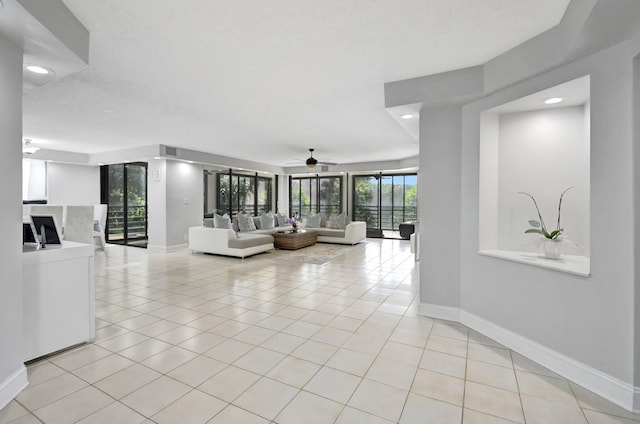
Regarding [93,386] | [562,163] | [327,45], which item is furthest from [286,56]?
[93,386]

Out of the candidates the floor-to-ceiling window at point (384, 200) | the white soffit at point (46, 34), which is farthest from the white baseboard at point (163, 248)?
the floor-to-ceiling window at point (384, 200)

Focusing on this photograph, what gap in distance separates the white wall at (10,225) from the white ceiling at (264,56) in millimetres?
636

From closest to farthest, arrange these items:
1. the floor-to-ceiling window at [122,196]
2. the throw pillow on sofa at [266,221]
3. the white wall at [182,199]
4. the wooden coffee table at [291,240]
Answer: the white wall at [182,199] → the wooden coffee table at [291,240] → the throw pillow on sofa at [266,221] → the floor-to-ceiling window at [122,196]

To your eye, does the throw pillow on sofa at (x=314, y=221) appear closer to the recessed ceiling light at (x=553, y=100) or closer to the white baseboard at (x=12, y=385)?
the recessed ceiling light at (x=553, y=100)

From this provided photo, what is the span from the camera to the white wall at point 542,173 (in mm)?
2750

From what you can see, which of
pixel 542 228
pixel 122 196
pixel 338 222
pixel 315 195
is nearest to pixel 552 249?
pixel 542 228

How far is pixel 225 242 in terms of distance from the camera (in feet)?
21.9

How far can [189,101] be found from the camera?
3.99 m

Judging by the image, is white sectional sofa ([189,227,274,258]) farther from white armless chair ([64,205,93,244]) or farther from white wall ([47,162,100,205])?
white wall ([47,162,100,205])

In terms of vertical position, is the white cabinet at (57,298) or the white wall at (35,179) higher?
the white wall at (35,179)

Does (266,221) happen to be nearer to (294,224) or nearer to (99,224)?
(294,224)

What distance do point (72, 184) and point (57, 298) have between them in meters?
7.57

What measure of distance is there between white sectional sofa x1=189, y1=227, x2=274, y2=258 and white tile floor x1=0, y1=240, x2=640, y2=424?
253cm

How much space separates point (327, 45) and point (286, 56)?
1.35ft
